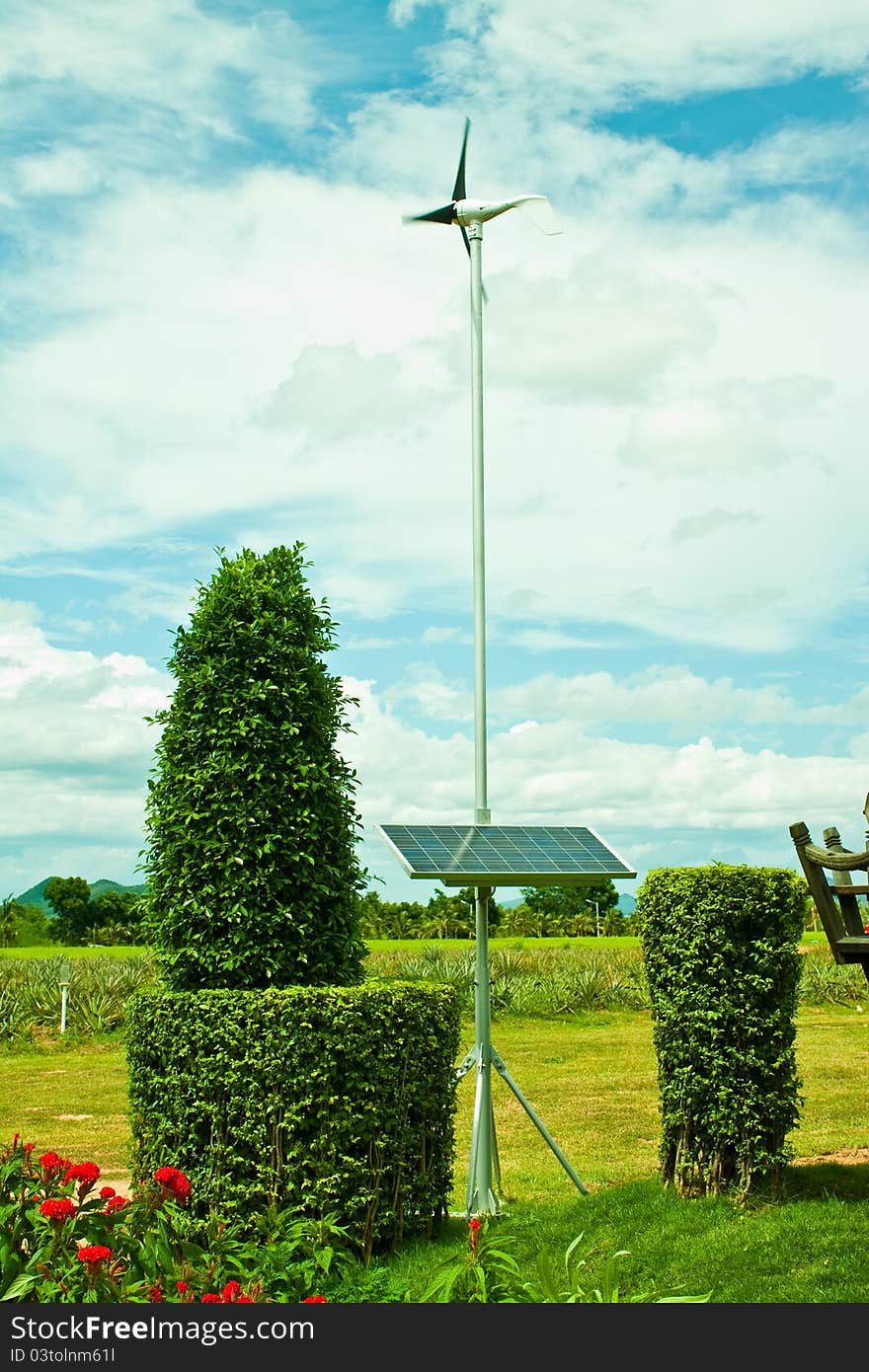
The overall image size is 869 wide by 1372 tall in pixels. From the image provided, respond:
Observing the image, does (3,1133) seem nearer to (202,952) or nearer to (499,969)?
(202,952)

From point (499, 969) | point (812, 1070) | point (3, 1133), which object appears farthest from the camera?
point (499, 969)

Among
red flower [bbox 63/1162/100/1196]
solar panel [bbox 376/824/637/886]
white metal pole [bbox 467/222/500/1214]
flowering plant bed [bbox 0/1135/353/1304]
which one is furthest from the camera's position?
white metal pole [bbox 467/222/500/1214]

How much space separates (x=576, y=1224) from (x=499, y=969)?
50.5 ft

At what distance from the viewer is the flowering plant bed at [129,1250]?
551cm

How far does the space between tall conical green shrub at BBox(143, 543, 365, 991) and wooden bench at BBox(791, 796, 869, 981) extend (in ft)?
10.7

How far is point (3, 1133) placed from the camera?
1277 centimetres

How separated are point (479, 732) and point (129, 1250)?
15.3 ft

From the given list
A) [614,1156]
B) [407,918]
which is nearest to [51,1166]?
[614,1156]

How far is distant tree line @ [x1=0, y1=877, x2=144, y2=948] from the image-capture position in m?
41.7

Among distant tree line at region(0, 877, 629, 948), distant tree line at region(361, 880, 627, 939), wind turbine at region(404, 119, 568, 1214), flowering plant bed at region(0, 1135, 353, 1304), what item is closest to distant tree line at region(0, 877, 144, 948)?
distant tree line at region(0, 877, 629, 948)

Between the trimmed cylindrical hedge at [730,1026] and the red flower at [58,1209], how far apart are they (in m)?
4.33

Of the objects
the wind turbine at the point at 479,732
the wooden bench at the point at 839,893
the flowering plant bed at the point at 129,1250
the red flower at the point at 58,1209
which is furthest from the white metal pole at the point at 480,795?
the red flower at the point at 58,1209

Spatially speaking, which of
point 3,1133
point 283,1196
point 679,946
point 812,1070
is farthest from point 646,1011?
point 283,1196

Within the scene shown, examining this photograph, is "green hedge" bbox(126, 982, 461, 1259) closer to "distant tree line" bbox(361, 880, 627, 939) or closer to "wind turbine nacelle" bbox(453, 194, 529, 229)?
"wind turbine nacelle" bbox(453, 194, 529, 229)
